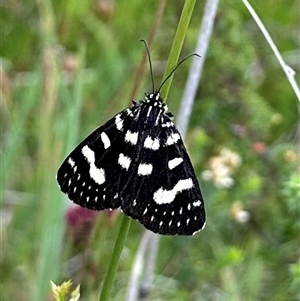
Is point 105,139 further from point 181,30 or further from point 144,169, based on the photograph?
point 181,30

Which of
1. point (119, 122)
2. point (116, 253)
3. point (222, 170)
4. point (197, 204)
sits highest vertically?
point (222, 170)

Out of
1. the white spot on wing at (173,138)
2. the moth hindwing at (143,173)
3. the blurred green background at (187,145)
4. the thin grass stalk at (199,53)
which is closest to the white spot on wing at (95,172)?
the moth hindwing at (143,173)

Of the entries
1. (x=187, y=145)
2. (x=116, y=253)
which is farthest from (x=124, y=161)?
(x=187, y=145)

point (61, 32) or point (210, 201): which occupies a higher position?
point (61, 32)

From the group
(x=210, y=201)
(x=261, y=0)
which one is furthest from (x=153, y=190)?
(x=261, y=0)

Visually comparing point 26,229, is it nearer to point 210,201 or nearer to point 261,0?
point 210,201

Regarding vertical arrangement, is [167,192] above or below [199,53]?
below

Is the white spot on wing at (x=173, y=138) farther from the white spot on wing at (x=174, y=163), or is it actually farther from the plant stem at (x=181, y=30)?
the plant stem at (x=181, y=30)
